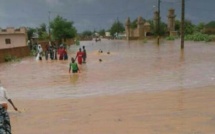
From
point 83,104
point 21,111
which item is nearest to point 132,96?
point 83,104

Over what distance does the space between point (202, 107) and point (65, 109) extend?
407 centimetres

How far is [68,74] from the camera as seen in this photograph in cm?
2258

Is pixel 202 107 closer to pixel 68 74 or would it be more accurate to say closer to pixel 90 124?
pixel 90 124

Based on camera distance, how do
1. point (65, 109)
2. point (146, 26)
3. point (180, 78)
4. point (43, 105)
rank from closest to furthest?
point (65, 109), point (43, 105), point (180, 78), point (146, 26)

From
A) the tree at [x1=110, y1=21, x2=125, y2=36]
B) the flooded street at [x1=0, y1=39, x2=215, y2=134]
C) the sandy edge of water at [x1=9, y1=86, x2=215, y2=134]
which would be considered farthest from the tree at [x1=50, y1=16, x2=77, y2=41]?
the tree at [x1=110, y1=21, x2=125, y2=36]

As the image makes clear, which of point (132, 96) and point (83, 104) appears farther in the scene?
point (132, 96)

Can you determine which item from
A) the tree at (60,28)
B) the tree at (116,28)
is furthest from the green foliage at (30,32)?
the tree at (116,28)

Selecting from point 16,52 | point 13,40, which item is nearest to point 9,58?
point 16,52

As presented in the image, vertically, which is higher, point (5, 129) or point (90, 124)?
point (5, 129)

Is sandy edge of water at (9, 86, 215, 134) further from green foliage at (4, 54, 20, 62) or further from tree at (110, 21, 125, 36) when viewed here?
tree at (110, 21, 125, 36)

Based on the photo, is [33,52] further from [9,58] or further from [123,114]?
[123,114]

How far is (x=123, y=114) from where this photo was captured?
34.2ft

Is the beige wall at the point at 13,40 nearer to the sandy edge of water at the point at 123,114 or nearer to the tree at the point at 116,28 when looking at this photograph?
the sandy edge of water at the point at 123,114

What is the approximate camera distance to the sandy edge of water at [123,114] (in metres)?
8.94
